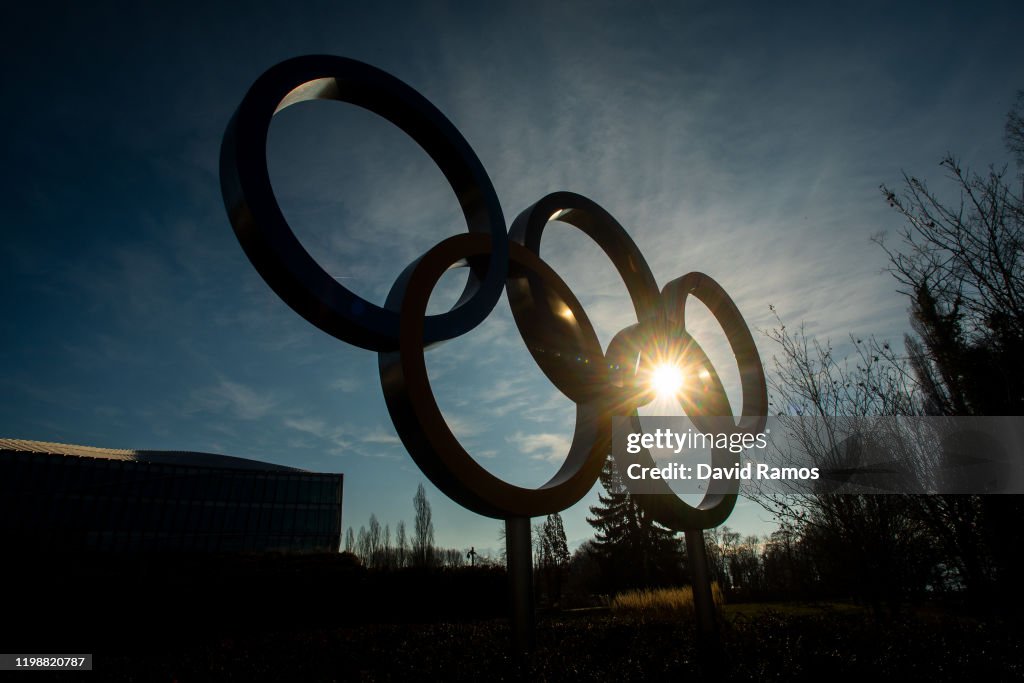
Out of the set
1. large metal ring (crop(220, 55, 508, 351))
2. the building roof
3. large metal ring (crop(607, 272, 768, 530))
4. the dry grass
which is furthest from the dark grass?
the building roof

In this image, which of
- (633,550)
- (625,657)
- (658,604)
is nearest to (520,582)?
(625,657)

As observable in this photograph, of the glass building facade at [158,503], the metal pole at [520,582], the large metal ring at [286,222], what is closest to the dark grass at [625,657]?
the metal pole at [520,582]

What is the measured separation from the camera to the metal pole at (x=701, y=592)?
28.6 feet

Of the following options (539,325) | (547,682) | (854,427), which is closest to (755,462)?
(854,427)

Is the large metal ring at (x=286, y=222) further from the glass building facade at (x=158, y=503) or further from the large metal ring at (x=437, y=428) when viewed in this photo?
the glass building facade at (x=158, y=503)

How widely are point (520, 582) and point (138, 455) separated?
54.7 meters

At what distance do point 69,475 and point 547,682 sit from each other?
4778 centimetres

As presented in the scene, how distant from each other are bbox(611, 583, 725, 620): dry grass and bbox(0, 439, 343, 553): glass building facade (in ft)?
119

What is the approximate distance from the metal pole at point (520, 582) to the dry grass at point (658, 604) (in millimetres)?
8361

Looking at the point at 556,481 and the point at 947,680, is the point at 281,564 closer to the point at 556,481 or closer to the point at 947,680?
the point at 556,481

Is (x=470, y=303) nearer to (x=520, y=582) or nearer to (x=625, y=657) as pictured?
(x=520, y=582)

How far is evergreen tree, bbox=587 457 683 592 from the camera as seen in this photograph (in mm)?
33750

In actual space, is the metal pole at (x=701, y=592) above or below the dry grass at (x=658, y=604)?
above

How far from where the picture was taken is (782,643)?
7.88 metres
